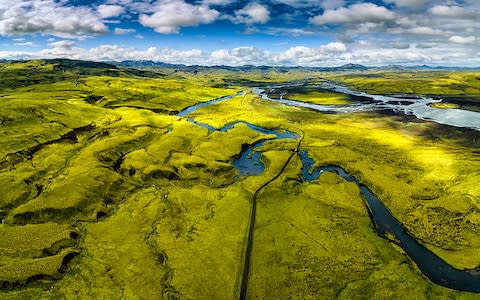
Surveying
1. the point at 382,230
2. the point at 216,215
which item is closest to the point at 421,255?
the point at 382,230

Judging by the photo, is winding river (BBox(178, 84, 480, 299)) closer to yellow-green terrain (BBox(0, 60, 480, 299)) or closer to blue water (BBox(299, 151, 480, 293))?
blue water (BBox(299, 151, 480, 293))

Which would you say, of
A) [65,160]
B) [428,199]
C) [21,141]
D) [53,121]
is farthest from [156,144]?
[428,199]

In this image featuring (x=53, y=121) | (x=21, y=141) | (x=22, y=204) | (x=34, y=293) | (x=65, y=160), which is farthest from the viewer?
(x=53, y=121)

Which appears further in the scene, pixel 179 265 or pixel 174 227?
pixel 174 227

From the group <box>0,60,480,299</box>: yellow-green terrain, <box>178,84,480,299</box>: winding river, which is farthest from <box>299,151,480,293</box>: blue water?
<box>0,60,480,299</box>: yellow-green terrain

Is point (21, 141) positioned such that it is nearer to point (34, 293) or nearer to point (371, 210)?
point (34, 293)

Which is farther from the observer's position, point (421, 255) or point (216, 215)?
point (216, 215)

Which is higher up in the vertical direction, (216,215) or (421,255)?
(216,215)

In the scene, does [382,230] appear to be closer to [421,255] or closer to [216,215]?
[421,255]
